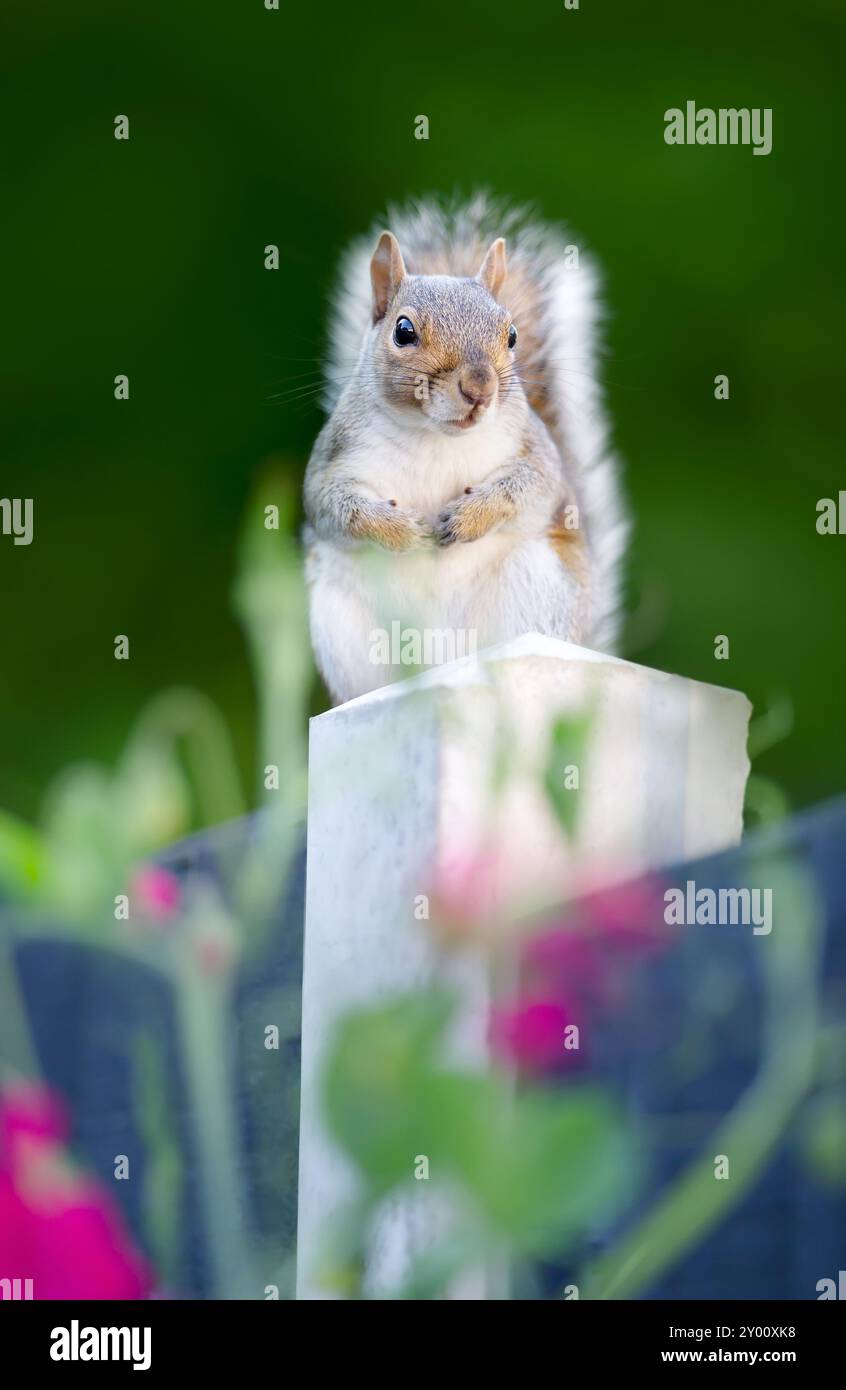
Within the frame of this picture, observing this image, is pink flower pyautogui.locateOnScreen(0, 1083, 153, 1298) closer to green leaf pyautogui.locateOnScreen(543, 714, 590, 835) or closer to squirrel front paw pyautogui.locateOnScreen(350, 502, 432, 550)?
green leaf pyautogui.locateOnScreen(543, 714, 590, 835)

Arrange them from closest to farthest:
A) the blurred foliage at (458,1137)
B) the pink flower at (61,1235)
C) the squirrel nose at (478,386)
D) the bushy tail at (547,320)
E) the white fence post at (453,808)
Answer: the blurred foliage at (458,1137) < the pink flower at (61,1235) < the white fence post at (453,808) < the squirrel nose at (478,386) < the bushy tail at (547,320)

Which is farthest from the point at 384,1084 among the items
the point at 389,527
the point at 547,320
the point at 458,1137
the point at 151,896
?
the point at 547,320

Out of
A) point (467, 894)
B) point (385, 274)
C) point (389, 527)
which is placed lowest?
point (467, 894)

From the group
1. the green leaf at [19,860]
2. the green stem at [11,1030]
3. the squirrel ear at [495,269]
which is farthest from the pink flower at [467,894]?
the squirrel ear at [495,269]

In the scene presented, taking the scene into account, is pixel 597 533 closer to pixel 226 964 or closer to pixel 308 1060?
pixel 308 1060

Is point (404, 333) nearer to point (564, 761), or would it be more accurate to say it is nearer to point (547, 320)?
point (547, 320)

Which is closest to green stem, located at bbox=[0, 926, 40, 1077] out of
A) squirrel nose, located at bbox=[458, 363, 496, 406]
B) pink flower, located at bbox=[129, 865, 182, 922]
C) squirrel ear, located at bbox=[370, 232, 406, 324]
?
pink flower, located at bbox=[129, 865, 182, 922]

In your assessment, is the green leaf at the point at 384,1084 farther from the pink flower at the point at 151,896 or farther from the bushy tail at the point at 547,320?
the bushy tail at the point at 547,320

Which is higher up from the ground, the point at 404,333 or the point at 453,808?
the point at 404,333
